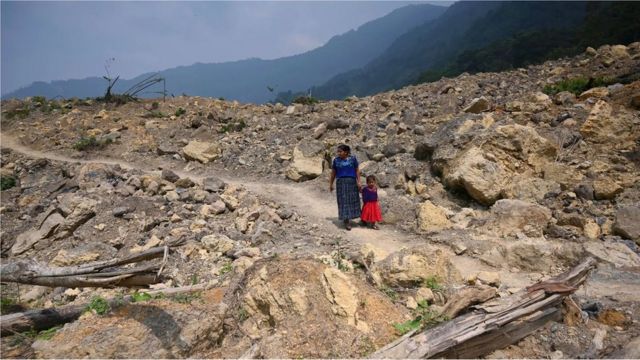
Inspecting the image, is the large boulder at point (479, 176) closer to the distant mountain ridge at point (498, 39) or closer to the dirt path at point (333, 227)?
the dirt path at point (333, 227)

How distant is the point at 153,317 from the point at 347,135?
11272 millimetres

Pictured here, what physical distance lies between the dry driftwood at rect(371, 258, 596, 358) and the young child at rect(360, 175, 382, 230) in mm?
4041

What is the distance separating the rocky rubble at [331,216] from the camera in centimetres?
490

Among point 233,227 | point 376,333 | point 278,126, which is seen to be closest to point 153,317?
point 376,333

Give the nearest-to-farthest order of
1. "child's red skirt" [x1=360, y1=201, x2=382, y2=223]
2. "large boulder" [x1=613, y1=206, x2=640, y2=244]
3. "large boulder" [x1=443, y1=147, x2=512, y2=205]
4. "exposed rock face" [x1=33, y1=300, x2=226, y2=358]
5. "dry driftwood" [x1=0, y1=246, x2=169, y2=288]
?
1. "exposed rock face" [x1=33, y1=300, x2=226, y2=358]
2. "dry driftwood" [x1=0, y1=246, x2=169, y2=288]
3. "large boulder" [x1=613, y1=206, x2=640, y2=244]
4. "child's red skirt" [x1=360, y1=201, x2=382, y2=223]
5. "large boulder" [x1=443, y1=147, x2=512, y2=205]

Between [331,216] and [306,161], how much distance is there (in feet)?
13.1

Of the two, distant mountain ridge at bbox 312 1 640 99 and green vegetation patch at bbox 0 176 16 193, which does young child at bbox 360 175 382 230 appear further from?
distant mountain ridge at bbox 312 1 640 99

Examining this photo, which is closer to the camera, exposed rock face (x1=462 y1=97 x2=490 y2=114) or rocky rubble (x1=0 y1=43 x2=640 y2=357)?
rocky rubble (x1=0 y1=43 x2=640 y2=357)

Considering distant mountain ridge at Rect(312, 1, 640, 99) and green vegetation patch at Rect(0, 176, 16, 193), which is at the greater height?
distant mountain ridge at Rect(312, 1, 640, 99)

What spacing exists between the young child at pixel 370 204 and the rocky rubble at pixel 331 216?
0.53m

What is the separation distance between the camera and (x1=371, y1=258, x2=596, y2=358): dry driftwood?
169 inches

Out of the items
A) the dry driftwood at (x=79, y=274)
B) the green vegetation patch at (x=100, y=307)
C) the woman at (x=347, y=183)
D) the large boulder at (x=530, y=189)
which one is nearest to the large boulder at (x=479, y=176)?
the large boulder at (x=530, y=189)

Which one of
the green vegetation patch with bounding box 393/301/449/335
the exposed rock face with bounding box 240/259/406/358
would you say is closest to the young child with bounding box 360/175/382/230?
the exposed rock face with bounding box 240/259/406/358

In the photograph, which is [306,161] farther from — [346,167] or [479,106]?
[479,106]
